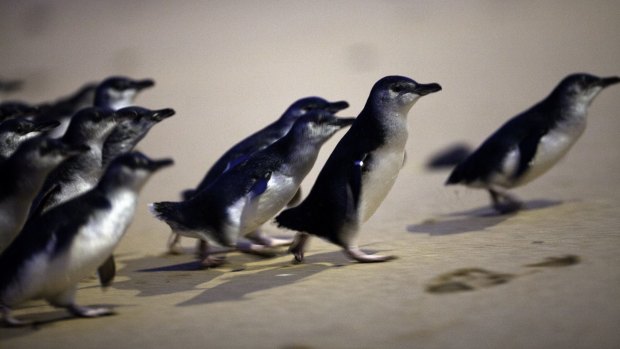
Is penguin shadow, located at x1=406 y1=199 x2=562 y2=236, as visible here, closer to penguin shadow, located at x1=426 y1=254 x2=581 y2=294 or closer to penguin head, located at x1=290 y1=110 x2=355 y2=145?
penguin head, located at x1=290 y1=110 x2=355 y2=145

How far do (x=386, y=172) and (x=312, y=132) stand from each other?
29.1 inches

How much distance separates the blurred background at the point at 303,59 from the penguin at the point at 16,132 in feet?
7.68

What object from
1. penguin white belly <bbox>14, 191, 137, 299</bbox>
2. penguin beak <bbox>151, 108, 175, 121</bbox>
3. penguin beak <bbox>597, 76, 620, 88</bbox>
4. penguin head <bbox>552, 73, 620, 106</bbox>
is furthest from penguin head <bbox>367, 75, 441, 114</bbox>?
penguin beak <bbox>597, 76, 620, 88</bbox>

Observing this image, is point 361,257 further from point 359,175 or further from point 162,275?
point 162,275

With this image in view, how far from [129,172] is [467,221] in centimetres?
408

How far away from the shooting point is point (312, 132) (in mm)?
6453

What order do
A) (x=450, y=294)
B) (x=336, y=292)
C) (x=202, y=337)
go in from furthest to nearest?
(x=336, y=292)
(x=450, y=294)
(x=202, y=337)

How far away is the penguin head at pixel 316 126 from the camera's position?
6.45m

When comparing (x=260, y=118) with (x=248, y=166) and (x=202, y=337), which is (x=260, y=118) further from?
(x=202, y=337)

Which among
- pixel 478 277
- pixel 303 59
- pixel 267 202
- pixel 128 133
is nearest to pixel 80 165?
pixel 128 133

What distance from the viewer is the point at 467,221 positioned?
7938mm

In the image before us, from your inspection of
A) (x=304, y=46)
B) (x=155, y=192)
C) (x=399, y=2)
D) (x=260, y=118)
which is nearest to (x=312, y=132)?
(x=155, y=192)

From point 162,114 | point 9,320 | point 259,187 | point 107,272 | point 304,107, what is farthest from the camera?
point 304,107

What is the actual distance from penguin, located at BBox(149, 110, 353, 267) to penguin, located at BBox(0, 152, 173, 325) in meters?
1.26
